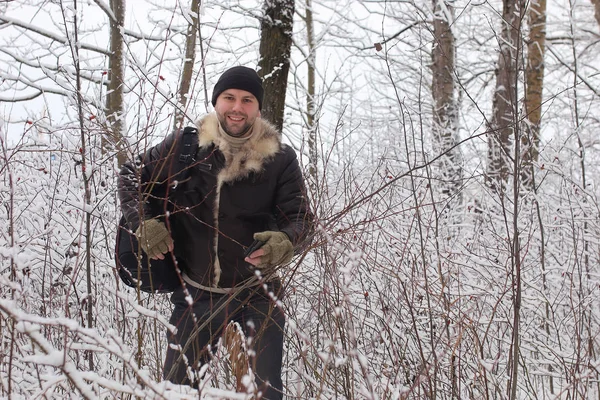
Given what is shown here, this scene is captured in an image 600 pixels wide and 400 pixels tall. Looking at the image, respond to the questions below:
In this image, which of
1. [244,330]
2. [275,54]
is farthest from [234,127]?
[275,54]

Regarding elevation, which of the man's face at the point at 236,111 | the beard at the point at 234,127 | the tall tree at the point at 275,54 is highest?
the tall tree at the point at 275,54

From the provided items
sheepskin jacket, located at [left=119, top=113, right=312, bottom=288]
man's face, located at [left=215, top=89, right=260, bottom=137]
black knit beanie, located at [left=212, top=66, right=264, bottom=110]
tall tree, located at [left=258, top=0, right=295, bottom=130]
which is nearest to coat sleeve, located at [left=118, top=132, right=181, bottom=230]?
sheepskin jacket, located at [left=119, top=113, right=312, bottom=288]

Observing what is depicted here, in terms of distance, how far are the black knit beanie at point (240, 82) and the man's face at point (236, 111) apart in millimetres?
20

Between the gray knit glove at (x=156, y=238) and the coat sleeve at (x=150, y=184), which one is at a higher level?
the coat sleeve at (x=150, y=184)

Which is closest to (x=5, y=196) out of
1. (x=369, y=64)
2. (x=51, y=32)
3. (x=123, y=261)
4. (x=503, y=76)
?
(x=123, y=261)

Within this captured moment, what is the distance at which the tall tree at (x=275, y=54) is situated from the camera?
4492mm

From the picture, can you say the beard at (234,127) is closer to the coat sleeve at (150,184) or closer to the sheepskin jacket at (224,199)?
the sheepskin jacket at (224,199)

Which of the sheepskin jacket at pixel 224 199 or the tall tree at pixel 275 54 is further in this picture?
the tall tree at pixel 275 54

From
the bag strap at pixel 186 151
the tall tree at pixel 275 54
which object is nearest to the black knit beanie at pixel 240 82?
the bag strap at pixel 186 151

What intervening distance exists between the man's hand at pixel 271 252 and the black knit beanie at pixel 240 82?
79 cm

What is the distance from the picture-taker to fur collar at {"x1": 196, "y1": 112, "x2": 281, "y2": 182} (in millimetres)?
2533

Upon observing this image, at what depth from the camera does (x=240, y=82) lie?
2.66 m

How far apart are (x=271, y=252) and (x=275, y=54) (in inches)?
106

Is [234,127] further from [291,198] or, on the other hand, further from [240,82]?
[291,198]
